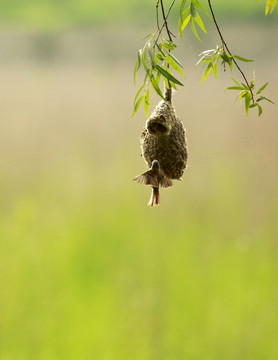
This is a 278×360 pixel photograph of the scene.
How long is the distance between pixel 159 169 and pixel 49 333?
1.96m

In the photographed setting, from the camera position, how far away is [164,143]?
40.4 inches

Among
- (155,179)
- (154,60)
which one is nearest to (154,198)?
(155,179)

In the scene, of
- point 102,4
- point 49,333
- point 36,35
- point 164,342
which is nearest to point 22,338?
point 49,333

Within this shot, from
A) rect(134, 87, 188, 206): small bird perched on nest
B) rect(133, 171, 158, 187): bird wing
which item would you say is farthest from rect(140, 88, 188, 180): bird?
rect(133, 171, 158, 187): bird wing

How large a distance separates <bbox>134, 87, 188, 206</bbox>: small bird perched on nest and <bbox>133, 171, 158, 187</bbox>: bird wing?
0.05 ft

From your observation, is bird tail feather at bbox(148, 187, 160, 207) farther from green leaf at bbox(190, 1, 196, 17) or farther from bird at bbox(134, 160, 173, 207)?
green leaf at bbox(190, 1, 196, 17)

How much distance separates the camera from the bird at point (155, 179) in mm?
915

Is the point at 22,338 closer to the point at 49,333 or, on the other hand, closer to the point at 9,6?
the point at 49,333

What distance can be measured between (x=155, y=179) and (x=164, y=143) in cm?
12

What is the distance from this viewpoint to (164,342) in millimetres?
2680

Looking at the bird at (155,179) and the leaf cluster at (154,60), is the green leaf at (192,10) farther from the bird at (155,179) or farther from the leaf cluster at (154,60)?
the bird at (155,179)

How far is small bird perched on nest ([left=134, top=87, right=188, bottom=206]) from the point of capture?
97 centimetres

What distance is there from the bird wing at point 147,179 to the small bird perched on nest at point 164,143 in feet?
0.05

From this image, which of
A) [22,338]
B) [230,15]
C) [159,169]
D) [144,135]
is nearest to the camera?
[159,169]
